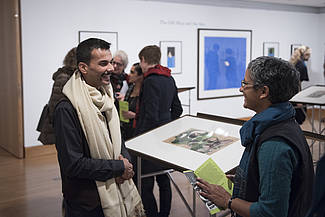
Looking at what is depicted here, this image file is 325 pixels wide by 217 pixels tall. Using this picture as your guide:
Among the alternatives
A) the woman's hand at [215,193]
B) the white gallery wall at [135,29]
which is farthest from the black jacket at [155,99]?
the white gallery wall at [135,29]

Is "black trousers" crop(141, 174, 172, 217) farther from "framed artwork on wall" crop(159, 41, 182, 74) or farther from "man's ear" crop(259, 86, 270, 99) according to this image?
"framed artwork on wall" crop(159, 41, 182, 74)

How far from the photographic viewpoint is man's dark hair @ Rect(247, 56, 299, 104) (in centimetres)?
157

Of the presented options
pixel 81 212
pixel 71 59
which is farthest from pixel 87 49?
pixel 71 59

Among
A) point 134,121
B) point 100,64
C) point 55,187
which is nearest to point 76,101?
point 100,64

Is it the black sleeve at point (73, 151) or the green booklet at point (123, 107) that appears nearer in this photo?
the black sleeve at point (73, 151)

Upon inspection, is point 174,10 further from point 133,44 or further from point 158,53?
point 158,53

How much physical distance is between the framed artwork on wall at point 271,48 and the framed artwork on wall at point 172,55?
2.74 meters

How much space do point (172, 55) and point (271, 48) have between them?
10.5 feet

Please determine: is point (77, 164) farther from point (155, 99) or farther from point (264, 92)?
point (155, 99)

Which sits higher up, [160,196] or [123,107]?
[123,107]

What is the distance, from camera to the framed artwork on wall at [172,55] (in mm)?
7746

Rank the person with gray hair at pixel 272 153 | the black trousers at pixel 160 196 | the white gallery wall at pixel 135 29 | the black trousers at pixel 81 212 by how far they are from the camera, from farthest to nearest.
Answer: the white gallery wall at pixel 135 29, the black trousers at pixel 160 196, the black trousers at pixel 81 212, the person with gray hair at pixel 272 153

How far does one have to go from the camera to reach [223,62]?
8844 millimetres

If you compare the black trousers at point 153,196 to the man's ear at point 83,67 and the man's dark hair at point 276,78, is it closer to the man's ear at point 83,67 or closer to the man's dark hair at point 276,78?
the man's ear at point 83,67
